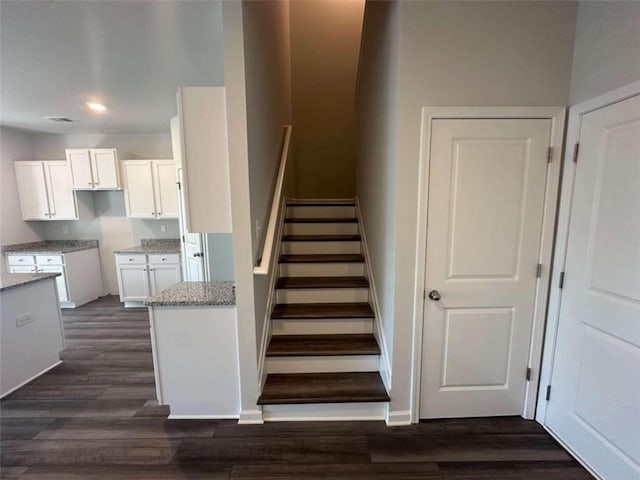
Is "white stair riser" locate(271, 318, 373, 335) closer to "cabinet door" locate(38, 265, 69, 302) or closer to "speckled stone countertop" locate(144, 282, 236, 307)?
"speckled stone countertop" locate(144, 282, 236, 307)

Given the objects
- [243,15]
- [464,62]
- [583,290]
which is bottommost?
[583,290]

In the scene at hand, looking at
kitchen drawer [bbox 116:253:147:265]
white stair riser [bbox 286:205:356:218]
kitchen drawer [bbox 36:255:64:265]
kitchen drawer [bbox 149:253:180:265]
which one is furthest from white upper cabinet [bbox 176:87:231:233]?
kitchen drawer [bbox 36:255:64:265]

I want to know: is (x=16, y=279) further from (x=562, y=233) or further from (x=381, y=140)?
(x=562, y=233)

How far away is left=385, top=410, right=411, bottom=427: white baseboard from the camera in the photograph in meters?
1.94

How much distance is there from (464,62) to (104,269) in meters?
5.72

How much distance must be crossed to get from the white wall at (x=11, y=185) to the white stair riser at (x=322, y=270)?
4545 millimetres

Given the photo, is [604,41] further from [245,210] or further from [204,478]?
[204,478]

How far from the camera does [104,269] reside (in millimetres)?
4832

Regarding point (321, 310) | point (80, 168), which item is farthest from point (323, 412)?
point (80, 168)

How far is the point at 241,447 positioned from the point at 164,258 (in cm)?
316

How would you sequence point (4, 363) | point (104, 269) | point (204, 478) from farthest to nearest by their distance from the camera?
1. point (104, 269)
2. point (4, 363)
3. point (204, 478)

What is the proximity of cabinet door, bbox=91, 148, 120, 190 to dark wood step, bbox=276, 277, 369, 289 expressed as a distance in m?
3.39

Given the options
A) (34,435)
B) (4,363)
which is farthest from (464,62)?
(4,363)

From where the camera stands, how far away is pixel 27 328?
2543mm
